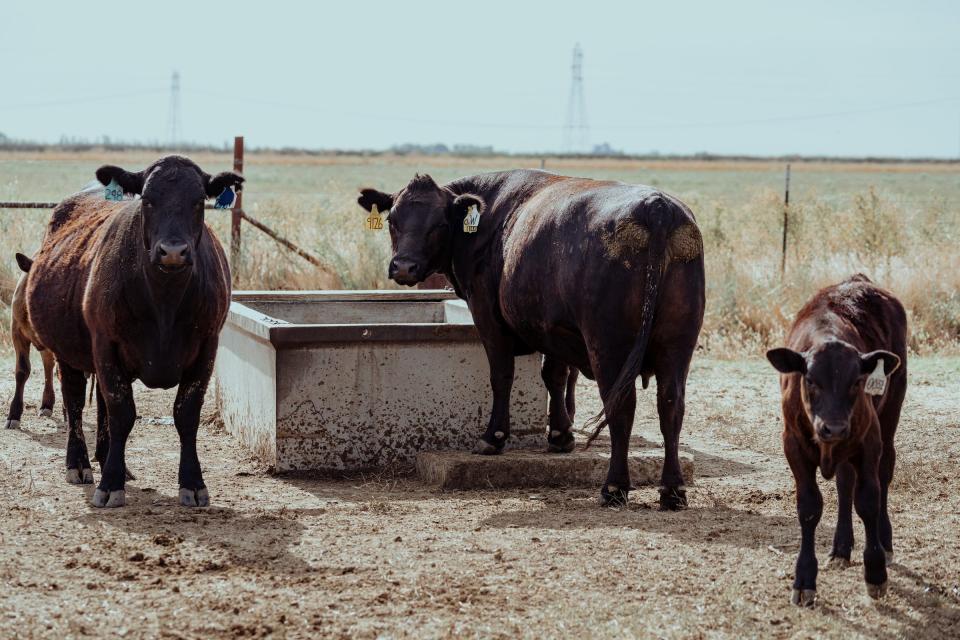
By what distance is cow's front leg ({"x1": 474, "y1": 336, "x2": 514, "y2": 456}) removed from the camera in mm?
8430

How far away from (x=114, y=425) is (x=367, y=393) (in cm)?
176

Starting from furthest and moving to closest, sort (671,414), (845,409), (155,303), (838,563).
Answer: (671,414), (155,303), (838,563), (845,409)

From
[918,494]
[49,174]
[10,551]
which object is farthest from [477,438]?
[49,174]

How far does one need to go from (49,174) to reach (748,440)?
56033 millimetres

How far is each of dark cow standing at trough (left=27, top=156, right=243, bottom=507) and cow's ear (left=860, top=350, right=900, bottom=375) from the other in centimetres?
365

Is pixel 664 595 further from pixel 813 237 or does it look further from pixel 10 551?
pixel 813 237

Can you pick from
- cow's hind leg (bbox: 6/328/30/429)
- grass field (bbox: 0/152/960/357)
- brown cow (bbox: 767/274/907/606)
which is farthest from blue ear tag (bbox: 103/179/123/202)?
grass field (bbox: 0/152/960/357)

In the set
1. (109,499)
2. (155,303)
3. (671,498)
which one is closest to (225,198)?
(155,303)

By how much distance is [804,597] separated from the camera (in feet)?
17.9

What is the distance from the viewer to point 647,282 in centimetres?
716

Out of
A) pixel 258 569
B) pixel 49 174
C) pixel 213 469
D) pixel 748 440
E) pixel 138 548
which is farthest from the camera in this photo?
pixel 49 174

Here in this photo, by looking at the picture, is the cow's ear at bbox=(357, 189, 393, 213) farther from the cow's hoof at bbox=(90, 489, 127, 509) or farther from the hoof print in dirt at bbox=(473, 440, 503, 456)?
the cow's hoof at bbox=(90, 489, 127, 509)

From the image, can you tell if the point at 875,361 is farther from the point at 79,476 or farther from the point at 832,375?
the point at 79,476

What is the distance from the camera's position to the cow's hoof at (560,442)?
8680mm
